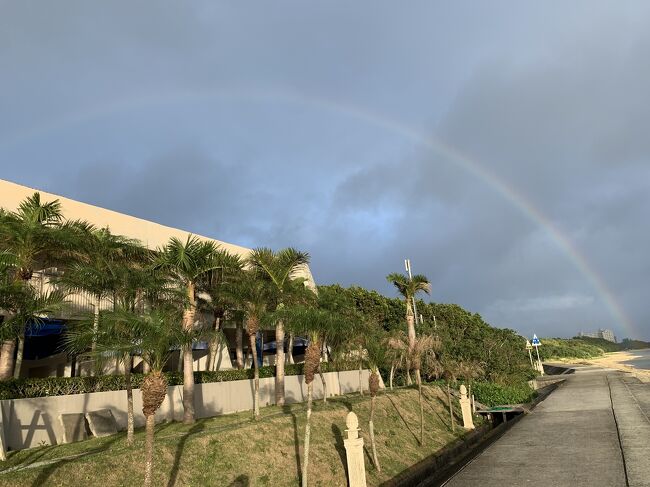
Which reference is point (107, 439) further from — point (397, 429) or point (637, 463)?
point (637, 463)

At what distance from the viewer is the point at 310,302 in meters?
28.4

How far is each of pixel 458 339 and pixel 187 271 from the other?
31527 millimetres

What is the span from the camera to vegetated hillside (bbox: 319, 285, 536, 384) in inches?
1510

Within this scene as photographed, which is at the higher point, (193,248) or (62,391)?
(193,248)

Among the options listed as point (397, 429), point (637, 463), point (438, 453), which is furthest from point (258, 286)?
point (637, 463)

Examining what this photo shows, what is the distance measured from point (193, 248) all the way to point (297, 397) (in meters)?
13.4

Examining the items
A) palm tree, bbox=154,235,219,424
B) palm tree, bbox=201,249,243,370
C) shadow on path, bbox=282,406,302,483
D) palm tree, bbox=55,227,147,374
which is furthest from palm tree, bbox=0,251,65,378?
shadow on path, bbox=282,406,302,483

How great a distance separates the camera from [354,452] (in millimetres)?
14172

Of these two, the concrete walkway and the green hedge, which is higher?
the green hedge

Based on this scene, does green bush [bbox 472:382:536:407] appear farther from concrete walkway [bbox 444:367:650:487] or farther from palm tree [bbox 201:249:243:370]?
palm tree [bbox 201:249:243:370]

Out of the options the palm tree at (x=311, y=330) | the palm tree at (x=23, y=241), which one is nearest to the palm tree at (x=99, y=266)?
the palm tree at (x=23, y=241)

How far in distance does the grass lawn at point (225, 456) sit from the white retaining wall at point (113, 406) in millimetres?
1170

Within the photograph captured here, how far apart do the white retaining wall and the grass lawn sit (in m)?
1.17

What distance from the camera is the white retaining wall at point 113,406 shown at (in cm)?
1522
